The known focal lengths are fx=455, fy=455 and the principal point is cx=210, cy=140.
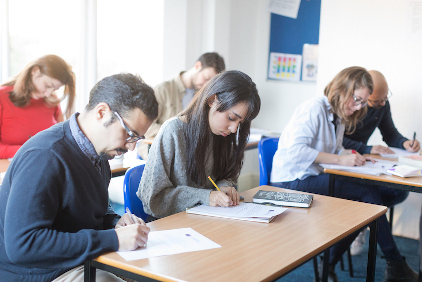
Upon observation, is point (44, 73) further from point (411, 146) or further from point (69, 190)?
point (411, 146)

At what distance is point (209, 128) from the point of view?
2.00 meters

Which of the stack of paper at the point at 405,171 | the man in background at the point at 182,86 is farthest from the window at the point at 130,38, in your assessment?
the stack of paper at the point at 405,171

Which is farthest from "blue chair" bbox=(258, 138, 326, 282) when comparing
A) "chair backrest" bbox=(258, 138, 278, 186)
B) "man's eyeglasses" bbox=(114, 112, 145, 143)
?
"man's eyeglasses" bbox=(114, 112, 145, 143)

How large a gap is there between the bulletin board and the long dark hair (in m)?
2.81

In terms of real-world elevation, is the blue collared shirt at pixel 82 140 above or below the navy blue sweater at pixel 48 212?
above

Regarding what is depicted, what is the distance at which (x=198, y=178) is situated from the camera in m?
2.02

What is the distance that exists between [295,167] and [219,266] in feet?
5.37

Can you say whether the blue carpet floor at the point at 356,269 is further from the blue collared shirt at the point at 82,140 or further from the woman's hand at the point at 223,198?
the blue collared shirt at the point at 82,140

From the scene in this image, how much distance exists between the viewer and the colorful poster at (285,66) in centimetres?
472

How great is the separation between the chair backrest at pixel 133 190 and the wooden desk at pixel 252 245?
0.30 metres

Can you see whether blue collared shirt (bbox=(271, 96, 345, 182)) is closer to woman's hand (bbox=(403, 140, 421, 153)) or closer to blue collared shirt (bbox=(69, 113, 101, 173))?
woman's hand (bbox=(403, 140, 421, 153))

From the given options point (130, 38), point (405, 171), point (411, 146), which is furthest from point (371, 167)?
point (130, 38)

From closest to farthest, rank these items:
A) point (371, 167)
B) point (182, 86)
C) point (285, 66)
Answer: point (371, 167)
point (182, 86)
point (285, 66)

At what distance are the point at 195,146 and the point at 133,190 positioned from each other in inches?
12.9
